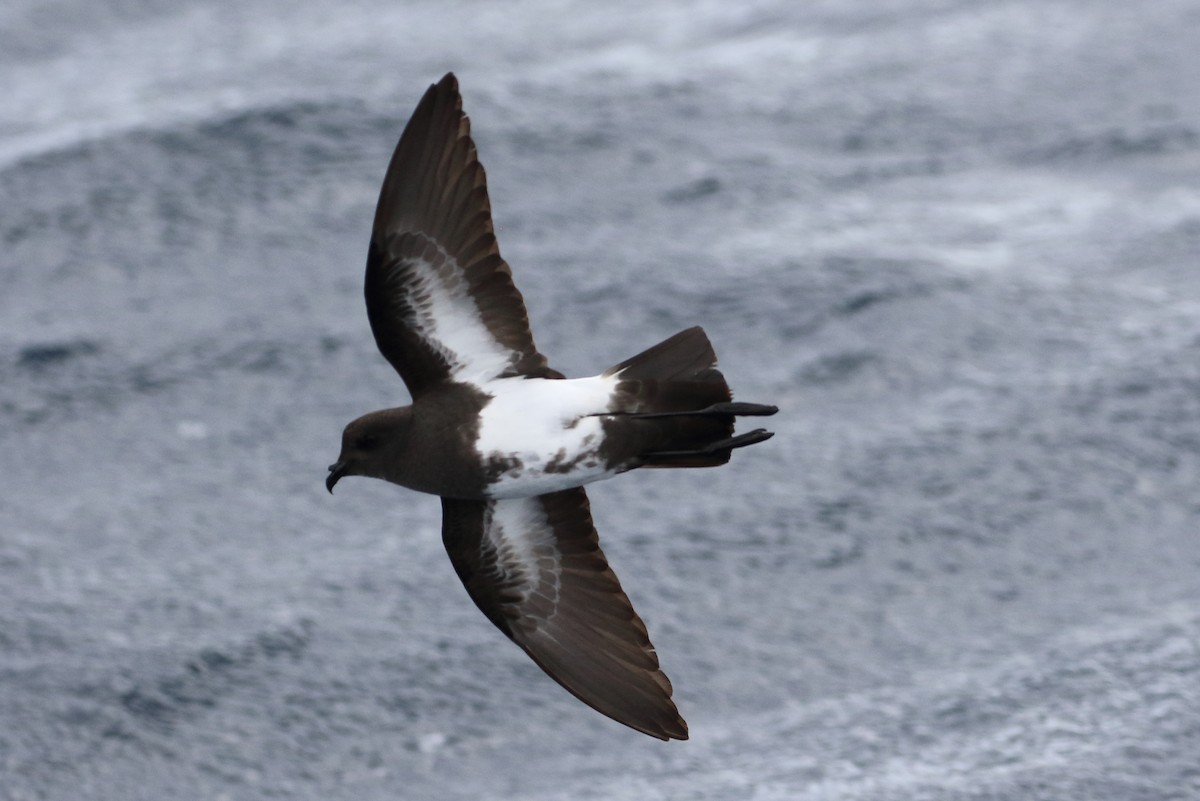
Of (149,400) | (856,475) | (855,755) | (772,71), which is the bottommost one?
(855,755)

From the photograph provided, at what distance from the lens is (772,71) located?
1602 cm

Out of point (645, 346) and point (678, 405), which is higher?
point (678, 405)

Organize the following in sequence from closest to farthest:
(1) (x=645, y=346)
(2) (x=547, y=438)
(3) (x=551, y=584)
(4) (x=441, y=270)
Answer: (2) (x=547, y=438)
(4) (x=441, y=270)
(3) (x=551, y=584)
(1) (x=645, y=346)

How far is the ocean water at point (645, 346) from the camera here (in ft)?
31.9

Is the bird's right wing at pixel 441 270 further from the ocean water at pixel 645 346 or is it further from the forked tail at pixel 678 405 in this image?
A: the ocean water at pixel 645 346

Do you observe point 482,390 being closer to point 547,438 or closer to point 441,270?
point 547,438

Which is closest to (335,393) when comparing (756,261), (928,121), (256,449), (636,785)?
(256,449)

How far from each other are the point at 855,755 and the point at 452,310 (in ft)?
13.6

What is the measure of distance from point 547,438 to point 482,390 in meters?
0.32

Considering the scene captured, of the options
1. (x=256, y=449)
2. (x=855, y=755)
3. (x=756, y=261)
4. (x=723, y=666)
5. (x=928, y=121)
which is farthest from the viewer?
(x=928, y=121)

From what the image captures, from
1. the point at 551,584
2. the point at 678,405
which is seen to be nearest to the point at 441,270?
the point at 678,405

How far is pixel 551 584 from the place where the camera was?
6688 millimetres

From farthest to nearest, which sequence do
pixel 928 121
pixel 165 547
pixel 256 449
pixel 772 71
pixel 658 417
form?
pixel 772 71 < pixel 928 121 < pixel 256 449 < pixel 165 547 < pixel 658 417

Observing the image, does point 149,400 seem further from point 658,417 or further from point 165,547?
point 658,417
